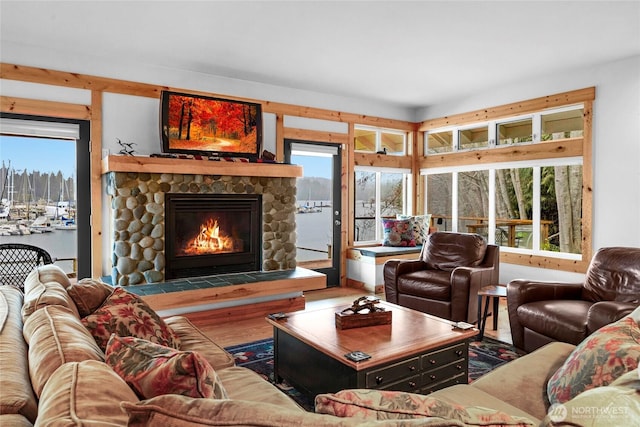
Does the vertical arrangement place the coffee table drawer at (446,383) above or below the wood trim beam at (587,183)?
below

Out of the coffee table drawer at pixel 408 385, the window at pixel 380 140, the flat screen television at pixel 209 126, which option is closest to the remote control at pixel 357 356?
the coffee table drawer at pixel 408 385

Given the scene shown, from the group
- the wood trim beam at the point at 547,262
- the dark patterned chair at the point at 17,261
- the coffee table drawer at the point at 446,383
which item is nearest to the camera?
the coffee table drawer at the point at 446,383

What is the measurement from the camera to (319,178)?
19.4 ft

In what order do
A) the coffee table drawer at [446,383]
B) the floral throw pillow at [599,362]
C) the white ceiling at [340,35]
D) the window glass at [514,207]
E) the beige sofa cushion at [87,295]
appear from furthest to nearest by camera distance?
the window glass at [514,207] → the white ceiling at [340,35] → the coffee table drawer at [446,383] → the beige sofa cushion at [87,295] → the floral throw pillow at [599,362]

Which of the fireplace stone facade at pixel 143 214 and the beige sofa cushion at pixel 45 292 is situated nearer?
the beige sofa cushion at pixel 45 292

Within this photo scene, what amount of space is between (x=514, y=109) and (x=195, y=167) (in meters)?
4.04

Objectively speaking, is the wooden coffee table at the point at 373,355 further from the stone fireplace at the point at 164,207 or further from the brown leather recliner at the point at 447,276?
the stone fireplace at the point at 164,207

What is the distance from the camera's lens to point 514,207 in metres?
5.53

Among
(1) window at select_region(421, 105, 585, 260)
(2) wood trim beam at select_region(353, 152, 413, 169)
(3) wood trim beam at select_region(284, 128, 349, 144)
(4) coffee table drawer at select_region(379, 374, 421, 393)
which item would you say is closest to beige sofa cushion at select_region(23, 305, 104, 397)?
(4) coffee table drawer at select_region(379, 374, 421, 393)

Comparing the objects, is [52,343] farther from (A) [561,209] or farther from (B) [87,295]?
(A) [561,209]

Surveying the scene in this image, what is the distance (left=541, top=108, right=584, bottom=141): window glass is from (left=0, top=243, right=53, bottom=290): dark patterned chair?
18.2ft

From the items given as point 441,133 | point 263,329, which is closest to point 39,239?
point 263,329

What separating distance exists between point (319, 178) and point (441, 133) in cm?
213

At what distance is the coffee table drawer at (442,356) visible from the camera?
2.33 m
